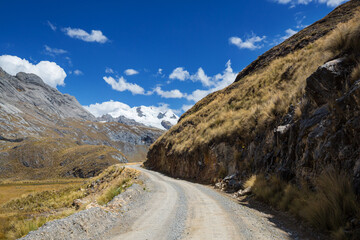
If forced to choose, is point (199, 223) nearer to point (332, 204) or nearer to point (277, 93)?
point (332, 204)

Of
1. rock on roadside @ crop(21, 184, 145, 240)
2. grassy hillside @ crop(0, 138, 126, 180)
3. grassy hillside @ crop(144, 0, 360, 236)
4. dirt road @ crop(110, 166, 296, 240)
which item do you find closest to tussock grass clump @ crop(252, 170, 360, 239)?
grassy hillside @ crop(144, 0, 360, 236)

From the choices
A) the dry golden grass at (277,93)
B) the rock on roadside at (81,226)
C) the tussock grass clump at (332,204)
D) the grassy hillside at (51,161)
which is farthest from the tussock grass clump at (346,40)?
the grassy hillside at (51,161)

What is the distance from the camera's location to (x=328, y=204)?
5.91 metres

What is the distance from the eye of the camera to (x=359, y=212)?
16.5ft

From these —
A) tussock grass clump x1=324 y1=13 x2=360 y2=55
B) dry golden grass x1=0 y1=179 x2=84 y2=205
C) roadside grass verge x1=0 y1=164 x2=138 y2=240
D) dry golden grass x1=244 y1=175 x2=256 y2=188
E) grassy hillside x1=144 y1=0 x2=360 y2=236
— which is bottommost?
dry golden grass x1=0 y1=179 x2=84 y2=205

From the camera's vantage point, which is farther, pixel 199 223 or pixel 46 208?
pixel 46 208

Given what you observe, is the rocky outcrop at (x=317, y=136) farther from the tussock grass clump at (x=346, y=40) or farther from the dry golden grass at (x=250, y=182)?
the tussock grass clump at (x=346, y=40)

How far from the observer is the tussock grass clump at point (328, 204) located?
536 cm

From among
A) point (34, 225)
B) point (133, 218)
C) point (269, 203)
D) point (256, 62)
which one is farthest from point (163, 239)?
point (256, 62)

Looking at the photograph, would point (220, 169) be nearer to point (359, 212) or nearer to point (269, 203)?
point (269, 203)

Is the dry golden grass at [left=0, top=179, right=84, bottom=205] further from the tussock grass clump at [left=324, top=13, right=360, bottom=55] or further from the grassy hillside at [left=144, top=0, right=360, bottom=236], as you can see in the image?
the tussock grass clump at [left=324, top=13, right=360, bottom=55]

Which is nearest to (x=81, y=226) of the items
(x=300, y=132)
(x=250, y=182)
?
(x=300, y=132)

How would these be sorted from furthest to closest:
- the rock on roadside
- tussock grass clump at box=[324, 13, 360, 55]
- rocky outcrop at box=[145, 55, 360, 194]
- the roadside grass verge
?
tussock grass clump at box=[324, 13, 360, 55] → the roadside grass verge → rocky outcrop at box=[145, 55, 360, 194] → the rock on roadside

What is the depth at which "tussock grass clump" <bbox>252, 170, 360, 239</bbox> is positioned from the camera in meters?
5.36
